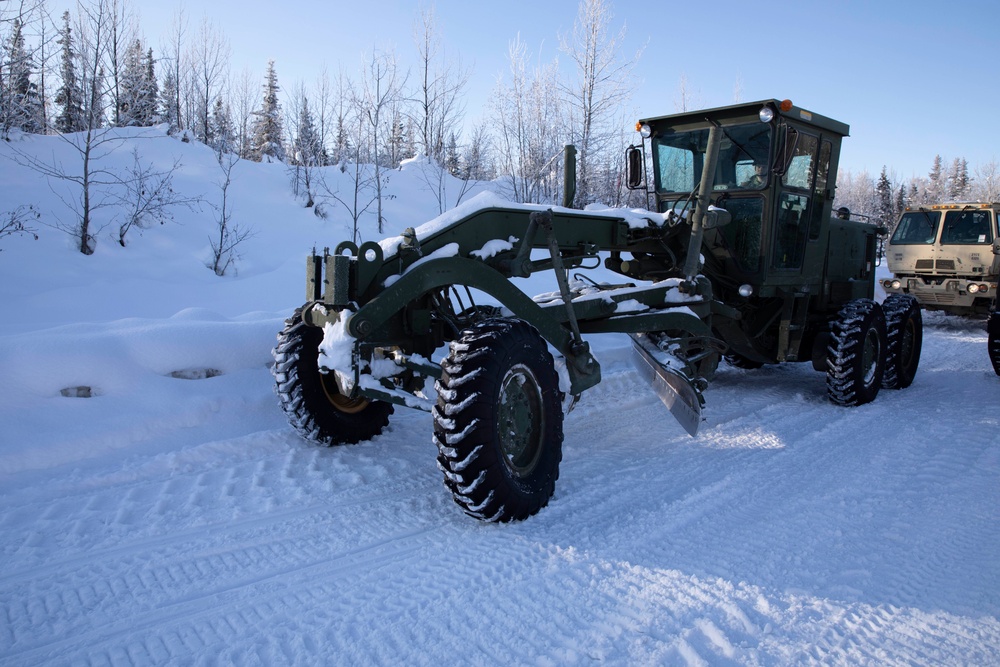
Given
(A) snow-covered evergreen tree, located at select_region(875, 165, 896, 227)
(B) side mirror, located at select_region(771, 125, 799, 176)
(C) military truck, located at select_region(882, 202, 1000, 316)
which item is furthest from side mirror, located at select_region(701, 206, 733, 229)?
(A) snow-covered evergreen tree, located at select_region(875, 165, 896, 227)

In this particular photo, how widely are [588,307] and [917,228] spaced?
1171cm

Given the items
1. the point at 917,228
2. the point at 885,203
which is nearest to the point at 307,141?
the point at 917,228

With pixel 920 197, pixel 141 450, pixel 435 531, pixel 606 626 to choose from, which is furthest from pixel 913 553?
pixel 920 197

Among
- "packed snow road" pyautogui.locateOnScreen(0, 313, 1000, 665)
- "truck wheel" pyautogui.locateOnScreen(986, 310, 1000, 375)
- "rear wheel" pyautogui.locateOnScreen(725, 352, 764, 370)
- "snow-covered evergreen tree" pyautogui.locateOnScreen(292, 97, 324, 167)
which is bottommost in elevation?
"packed snow road" pyautogui.locateOnScreen(0, 313, 1000, 665)

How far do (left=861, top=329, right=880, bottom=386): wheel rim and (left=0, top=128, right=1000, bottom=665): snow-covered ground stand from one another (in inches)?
16.9

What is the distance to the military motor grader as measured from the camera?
3.80 metres

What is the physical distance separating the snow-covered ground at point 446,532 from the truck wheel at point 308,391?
0.18m

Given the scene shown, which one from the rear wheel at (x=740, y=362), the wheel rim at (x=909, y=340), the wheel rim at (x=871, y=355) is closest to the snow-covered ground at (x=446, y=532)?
the wheel rim at (x=871, y=355)

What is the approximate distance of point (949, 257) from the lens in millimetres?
12914

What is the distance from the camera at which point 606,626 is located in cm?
272

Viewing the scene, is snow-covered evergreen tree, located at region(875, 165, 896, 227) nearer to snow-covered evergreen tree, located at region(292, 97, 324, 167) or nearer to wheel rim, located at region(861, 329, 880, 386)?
snow-covered evergreen tree, located at region(292, 97, 324, 167)

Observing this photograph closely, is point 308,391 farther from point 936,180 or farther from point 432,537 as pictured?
point 936,180

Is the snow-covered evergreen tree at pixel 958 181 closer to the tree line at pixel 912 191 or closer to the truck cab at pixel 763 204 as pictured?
the tree line at pixel 912 191

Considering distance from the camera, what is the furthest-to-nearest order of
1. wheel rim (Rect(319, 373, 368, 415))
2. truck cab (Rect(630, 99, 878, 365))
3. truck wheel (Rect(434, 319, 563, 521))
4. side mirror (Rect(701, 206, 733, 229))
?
truck cab (Rect(630, 99, 878, 365)) → side mirror (Rect(701, 206, 733, 229)) → wheel rim (Rect(319, 373, 368, 415)) → truck wheel (Rect(434, 319, 563, 521))
